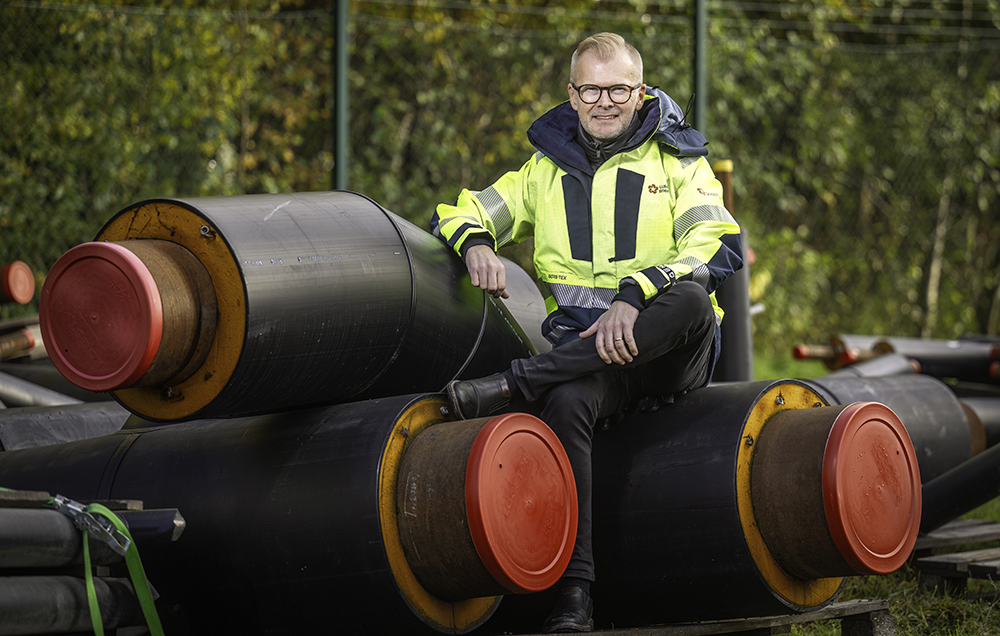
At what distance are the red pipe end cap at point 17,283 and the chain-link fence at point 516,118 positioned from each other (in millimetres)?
1135

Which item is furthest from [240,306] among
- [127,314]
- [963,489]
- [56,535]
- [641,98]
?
[963,489]

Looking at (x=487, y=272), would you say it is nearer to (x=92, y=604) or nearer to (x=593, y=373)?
(x=593, y=373)

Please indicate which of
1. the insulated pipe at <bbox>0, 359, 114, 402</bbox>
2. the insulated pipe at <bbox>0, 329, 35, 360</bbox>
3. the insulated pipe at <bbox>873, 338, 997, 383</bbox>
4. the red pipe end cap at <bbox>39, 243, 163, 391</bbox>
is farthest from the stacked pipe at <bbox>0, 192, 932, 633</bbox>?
the insulated pipe at <bbox>873, 338, 997, 383</bbox>

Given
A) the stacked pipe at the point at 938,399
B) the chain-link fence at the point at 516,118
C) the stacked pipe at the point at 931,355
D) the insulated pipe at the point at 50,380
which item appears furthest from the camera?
the chain-link fence at the point at 516,118

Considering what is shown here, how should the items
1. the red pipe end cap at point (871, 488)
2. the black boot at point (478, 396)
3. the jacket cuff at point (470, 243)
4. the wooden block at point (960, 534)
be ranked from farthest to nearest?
the wooden block at point (960, 534) < the jacket cuff at point (470, 243) < the black boot at point (478, 396) < the red pipe end cap at point (871, 488)

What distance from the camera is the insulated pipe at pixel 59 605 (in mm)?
2156

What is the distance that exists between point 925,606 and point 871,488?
3.73 feet

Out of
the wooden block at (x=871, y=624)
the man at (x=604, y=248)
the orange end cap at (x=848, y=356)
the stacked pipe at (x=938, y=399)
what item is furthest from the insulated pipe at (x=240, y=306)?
the orange end cap at (x=848, y=356)

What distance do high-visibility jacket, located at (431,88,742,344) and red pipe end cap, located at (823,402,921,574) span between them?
1.69 feet

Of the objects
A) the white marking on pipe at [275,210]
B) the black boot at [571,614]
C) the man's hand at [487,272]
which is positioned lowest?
A: the black boot at [571,614]

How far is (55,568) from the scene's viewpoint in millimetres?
2357

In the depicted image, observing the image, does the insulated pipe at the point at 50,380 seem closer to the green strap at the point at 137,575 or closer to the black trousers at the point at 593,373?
the green strap at the point at 137,575

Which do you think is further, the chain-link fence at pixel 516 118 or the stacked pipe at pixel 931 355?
the chain-link fence at pixel 516 118

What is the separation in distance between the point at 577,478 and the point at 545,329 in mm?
570
